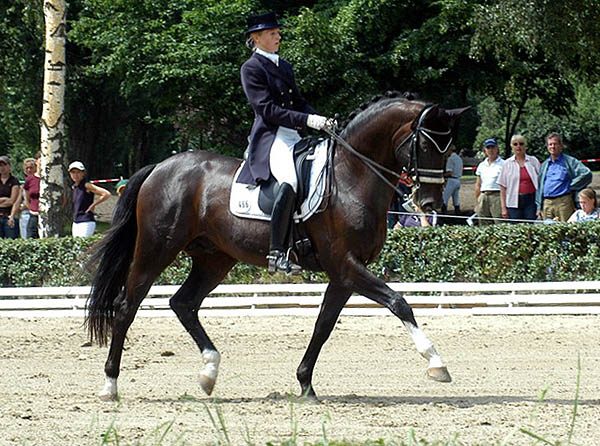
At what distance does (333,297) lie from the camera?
7.97m

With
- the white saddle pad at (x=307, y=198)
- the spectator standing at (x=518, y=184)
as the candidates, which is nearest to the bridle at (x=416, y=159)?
the white saddle pad at (x=307, y=198)

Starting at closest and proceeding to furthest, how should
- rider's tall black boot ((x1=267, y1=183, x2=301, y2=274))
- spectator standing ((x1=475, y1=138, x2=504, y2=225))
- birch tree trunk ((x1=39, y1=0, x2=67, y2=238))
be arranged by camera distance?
rider's tall black boot ((x1=267, y1=183, x2=301, y2=274)) < spectator standing ((x1=475, y1=138, x2=504, y2=225)) < birch tree trunk ((x1=39, y1=0, x2=67, y2=238))

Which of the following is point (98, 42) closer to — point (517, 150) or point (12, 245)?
point (12, 245)

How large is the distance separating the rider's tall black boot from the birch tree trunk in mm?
9992

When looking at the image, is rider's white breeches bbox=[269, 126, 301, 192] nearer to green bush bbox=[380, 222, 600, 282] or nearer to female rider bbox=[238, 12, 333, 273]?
female rider bbox=[238, 12, 333, 273]

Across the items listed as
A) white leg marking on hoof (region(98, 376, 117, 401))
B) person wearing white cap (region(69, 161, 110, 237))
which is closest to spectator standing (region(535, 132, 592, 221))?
person wearing white cap (region(69, 161, 110, 237))

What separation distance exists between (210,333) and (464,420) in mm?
5829

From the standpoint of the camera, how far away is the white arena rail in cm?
1308

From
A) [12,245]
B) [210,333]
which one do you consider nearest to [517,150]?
[210,333]

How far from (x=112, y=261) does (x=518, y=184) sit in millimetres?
8100

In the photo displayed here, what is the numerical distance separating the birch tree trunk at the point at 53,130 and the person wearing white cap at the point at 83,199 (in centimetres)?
142

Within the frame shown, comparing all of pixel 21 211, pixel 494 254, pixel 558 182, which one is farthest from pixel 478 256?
pixel 21 211

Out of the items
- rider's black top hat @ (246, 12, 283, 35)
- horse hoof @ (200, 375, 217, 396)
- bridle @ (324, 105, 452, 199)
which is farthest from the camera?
rider's black top hat @ (246, 12, 283, 35)

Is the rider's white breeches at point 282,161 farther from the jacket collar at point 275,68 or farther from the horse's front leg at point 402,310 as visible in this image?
the horse's front leg at point 402,310
